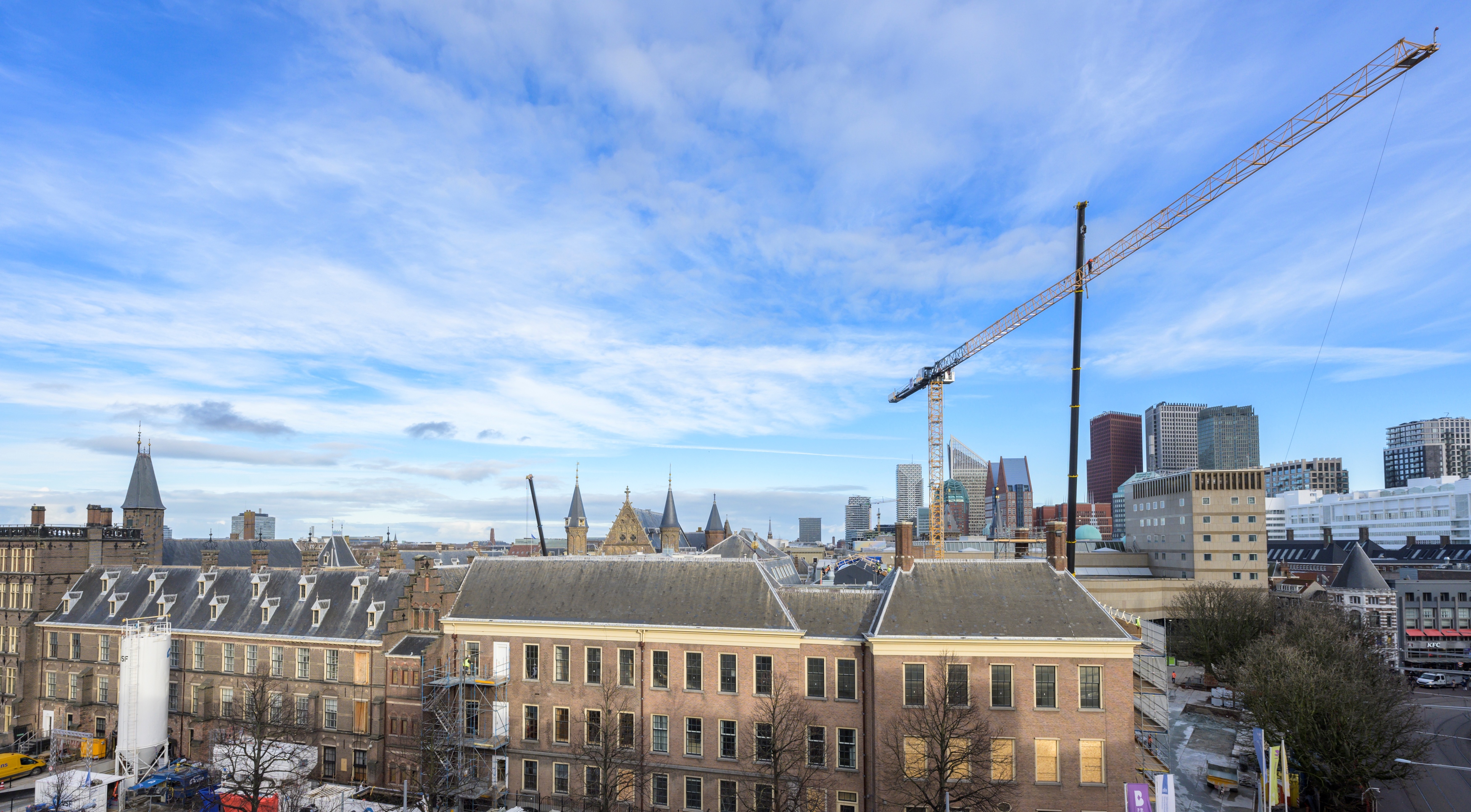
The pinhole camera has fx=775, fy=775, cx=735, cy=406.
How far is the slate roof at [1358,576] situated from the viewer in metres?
113

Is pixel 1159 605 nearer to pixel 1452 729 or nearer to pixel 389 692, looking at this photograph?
pixel 1452 729

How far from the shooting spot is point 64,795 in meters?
49.6

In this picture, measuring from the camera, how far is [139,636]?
60.1m

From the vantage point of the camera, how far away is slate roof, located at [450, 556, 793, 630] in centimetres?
4962

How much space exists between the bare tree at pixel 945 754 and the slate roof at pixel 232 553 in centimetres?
8331

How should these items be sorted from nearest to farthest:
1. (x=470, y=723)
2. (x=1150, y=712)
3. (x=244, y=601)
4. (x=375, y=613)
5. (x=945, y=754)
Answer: (x=945, y=754) < (x=470, y=723) < (x=1150, y=712) < (x=375, y=613) < (x=244, y=601)

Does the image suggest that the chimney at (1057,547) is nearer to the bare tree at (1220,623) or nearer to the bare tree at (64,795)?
the bare tree at (1220,623)

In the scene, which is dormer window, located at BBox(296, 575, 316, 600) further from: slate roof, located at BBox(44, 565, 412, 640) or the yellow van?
the yellow van

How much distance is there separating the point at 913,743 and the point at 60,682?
7443 cm

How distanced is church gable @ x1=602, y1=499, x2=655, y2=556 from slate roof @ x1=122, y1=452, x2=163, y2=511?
64.2 meters

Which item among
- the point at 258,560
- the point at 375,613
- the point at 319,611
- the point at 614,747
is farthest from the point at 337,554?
the point at 614,747

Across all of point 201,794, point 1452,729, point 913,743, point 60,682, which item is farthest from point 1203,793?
point 60,682

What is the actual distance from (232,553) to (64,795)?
67490 mm

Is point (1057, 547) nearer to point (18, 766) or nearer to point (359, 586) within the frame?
point (359, 586)
